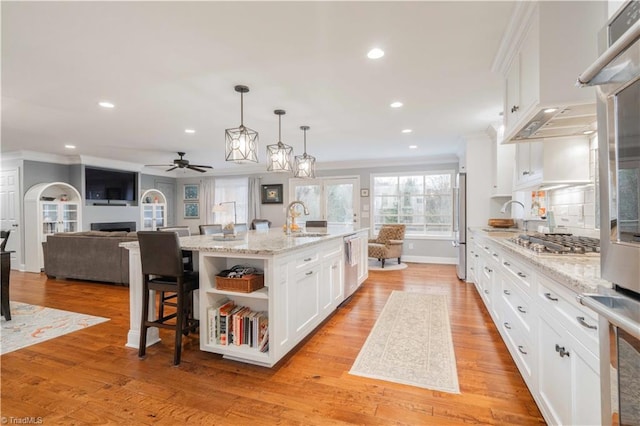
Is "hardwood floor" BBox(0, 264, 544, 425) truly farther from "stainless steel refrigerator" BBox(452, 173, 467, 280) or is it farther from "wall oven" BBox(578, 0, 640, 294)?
"stainless steel refrigerator" BBox(452, 173, 467, 280)

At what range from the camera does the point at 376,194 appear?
7332 millimetres

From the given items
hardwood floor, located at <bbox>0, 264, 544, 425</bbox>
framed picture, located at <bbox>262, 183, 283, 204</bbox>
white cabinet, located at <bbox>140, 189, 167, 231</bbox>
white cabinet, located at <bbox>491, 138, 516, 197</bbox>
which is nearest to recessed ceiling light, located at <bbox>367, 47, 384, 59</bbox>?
hardwood floor, located at <bbox>0, 264, 544, 425</bbox>

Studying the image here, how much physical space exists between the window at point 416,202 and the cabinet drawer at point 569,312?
17.8 feet

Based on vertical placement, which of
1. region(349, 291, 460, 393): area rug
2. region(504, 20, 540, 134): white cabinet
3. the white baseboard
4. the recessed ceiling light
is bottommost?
region(349, 291, 460, 393): area rug

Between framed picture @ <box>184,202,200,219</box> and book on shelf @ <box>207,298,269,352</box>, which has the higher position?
framed picture @ <box>184,202,200,219</box>

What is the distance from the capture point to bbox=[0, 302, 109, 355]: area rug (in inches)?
109

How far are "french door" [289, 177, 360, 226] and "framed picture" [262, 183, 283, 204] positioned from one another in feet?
1.09

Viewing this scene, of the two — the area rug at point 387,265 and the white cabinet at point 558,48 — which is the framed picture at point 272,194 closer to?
the area rug at point 387,265

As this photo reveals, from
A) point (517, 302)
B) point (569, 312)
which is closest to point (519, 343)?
point (517, 302)

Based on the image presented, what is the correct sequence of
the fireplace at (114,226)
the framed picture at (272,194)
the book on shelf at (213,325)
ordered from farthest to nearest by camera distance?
the framed picture at (272,194) → the fireplace at (114,226) → the book on shelf at (213,325)

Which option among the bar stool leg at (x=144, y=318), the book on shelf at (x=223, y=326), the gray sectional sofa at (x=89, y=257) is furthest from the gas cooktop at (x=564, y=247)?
the gray sectional sofa at (x=89, y=257)

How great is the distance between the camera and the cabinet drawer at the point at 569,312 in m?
1.09

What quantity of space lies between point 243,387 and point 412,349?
1.36 meters

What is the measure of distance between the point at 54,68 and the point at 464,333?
14.0 ft
